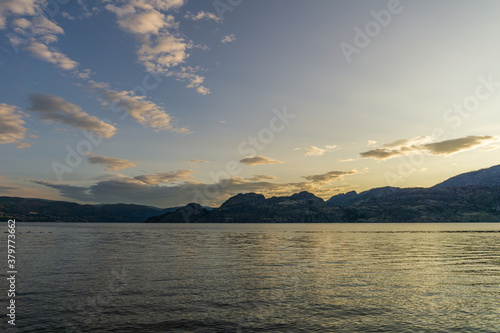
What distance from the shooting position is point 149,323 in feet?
82.3

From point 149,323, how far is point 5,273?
34626 mm

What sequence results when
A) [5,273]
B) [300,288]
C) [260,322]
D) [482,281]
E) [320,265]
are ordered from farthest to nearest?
[320,265] → [5,273] → [482,281] → [300,288] → [260,322]

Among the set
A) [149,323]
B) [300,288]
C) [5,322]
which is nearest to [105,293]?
[5,322]

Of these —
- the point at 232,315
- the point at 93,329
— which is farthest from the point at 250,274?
the point at 93,329

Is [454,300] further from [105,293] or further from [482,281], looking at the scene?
[105,293]

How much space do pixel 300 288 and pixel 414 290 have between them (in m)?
13.1

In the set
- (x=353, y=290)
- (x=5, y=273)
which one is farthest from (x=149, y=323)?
(x=5, y=273)

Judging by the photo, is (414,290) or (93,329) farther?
(414,290)

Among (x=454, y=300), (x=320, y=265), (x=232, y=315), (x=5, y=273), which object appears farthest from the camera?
(x=320, y=265)

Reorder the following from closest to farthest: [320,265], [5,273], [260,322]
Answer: [260,322]
[5,273]
[320,265]

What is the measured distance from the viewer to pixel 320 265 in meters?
57.2

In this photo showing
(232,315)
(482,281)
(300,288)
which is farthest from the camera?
(482,281)

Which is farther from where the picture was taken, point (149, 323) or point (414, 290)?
point (414, 290)

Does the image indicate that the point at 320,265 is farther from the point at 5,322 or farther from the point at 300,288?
the point at 5,322
